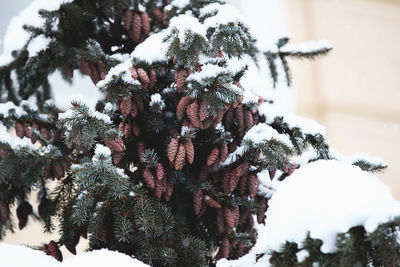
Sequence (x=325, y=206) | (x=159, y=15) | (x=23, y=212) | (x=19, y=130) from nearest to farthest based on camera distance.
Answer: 1. (x=325, y=206)
2. (x=19, y=130)
3. (x=23, y=212)
4. (x=159, y=15)

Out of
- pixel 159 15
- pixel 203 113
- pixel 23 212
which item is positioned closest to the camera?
pixel 203 113

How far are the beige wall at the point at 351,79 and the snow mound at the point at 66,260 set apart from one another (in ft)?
9.44

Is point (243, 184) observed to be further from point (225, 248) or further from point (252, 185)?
point (225, 248)

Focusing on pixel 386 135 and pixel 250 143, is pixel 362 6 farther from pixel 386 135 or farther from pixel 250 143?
pixel 250 143

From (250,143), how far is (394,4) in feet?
11.5

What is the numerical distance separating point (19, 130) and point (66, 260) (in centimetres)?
66

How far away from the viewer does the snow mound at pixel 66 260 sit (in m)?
0.90

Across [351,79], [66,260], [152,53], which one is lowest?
[66,260]

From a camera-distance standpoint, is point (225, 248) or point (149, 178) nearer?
point (149, 178)

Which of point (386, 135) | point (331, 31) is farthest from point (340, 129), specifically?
point (331, 31)

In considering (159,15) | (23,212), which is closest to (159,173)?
(23,212)

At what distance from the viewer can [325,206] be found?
2.81 feet

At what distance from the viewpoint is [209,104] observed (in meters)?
1.20

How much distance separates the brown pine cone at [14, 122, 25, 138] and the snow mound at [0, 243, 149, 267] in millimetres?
495
